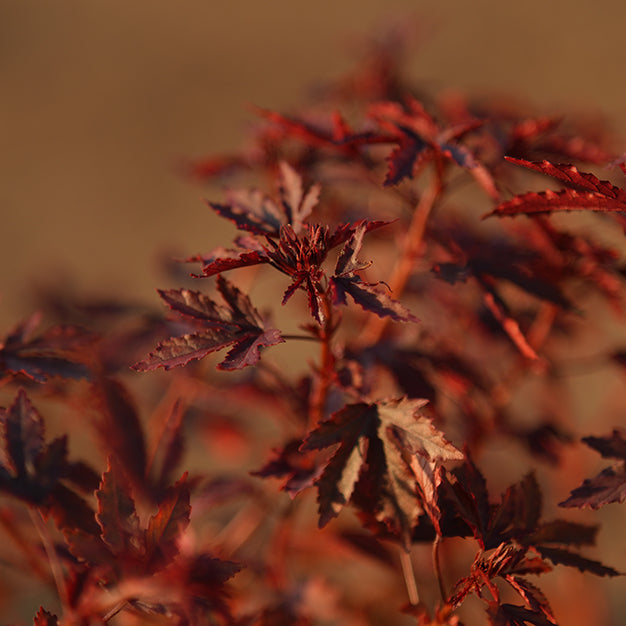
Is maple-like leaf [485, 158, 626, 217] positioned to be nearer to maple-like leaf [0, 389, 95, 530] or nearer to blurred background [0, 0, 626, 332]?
maple-like leaf [0, 389, 95, 530]

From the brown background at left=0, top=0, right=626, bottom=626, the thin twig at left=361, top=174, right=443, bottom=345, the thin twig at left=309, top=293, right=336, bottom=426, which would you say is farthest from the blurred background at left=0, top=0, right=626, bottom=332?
the thin twig at left=309, top=293, right=336, bottom=426

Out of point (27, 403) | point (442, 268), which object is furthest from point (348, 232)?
point (27, 403)

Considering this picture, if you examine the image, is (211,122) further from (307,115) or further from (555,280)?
(555,280)

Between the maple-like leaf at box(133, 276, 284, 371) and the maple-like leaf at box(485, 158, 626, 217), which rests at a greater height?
the maple-like leaf at box(485, 158, 626, 217)

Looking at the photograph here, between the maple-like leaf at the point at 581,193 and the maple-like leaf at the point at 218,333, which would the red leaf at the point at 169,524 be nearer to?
the maple-like leaf at the point at 218,333

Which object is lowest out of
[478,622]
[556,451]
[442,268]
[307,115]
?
[478,622]

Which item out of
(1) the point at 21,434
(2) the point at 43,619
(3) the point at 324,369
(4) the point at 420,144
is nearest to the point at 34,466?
(1) the point at 21,434

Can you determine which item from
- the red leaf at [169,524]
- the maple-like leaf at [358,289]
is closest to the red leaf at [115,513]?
the red leaf at [169,524]
